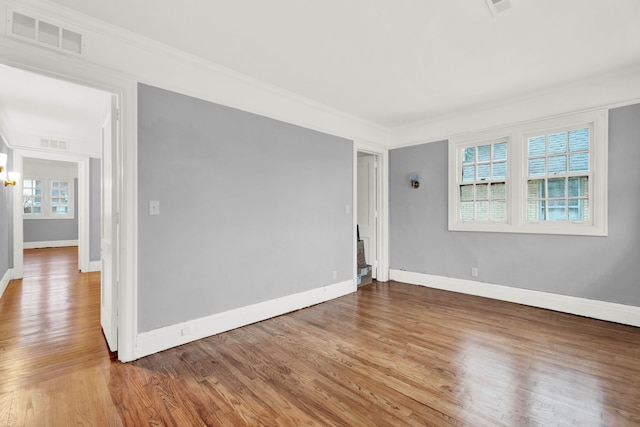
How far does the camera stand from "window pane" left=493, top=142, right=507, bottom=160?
14.2ft

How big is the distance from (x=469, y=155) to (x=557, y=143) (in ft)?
3.59

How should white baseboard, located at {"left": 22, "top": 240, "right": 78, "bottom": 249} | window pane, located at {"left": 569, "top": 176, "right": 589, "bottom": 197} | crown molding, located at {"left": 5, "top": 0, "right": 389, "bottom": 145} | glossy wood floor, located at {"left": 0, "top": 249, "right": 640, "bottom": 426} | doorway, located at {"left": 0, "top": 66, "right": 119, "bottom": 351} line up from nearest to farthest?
1. glossy wood floor, located at {"left": 0, "top": 249, "right": 640, "bottom": 426}
2. crown molding, located at {"left": 5, "top": 0, "right": 389, "bottom": 145}
3. doorway, located at {"left": 0, "top": 66, "right": 119, "bottom": 351}
4. window pane, located at {"left": 569, "top": 176, "right": 589, "bottom": 197}
5. white baseboard, located at {"left": 22, "top": 240, "right": 78, "bottom": 249}

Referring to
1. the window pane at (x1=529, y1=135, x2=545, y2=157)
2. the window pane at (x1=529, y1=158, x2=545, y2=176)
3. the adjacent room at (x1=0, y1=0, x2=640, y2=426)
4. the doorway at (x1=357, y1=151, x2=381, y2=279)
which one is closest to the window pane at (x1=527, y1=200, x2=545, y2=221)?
the adjacent room at (x1=0, y1=0, x2=640, y2=426)

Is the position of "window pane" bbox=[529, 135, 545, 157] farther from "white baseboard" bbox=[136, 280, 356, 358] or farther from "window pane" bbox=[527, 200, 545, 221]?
"white baseboard" bbox=[136, 280, 356, 358]

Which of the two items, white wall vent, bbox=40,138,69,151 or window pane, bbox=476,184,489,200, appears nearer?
window pane, bbox=476,184,489,200

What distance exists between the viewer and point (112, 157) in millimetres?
2635

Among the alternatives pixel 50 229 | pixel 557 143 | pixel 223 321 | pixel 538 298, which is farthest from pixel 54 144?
pixel 538 298

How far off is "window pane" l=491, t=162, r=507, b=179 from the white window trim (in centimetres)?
9

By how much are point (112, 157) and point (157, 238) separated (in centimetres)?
80

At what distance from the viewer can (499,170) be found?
438 centimetres

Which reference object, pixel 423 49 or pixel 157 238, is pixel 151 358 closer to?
pixel 157 238

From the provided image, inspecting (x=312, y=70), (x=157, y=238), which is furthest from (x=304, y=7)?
(x=157, y=238)

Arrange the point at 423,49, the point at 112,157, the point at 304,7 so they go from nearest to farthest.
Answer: the point at 304,7, the point at 112,157, the point at 423,49

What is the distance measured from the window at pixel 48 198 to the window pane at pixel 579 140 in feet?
45.4
